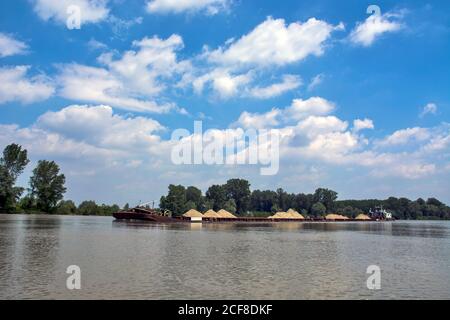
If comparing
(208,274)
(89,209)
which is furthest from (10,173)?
(208,274)

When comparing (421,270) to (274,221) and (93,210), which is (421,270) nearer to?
(274,221)

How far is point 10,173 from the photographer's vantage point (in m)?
140

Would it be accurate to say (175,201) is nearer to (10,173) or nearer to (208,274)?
(10,173)

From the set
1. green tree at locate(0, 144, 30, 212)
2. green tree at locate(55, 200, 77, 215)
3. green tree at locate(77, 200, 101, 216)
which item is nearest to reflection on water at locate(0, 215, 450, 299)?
green tree at locate(0, 144, 30, 212)

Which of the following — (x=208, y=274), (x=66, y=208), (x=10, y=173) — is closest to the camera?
(x=208, y=274)

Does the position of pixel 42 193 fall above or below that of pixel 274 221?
above

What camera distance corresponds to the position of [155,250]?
4050 centimetres

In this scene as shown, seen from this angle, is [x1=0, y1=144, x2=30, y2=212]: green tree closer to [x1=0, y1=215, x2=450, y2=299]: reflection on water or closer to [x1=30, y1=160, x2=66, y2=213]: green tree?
[x1=30, y1=160, x2=66, y2=213]: green tree

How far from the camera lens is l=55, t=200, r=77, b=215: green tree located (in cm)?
16229

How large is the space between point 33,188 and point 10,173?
1415cm

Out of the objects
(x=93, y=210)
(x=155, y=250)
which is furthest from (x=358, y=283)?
(x=93, y=210)

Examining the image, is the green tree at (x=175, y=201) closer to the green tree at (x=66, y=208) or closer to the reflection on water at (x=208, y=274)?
the green tree at (x=66, y=208)

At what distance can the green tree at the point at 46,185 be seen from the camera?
502 ft
